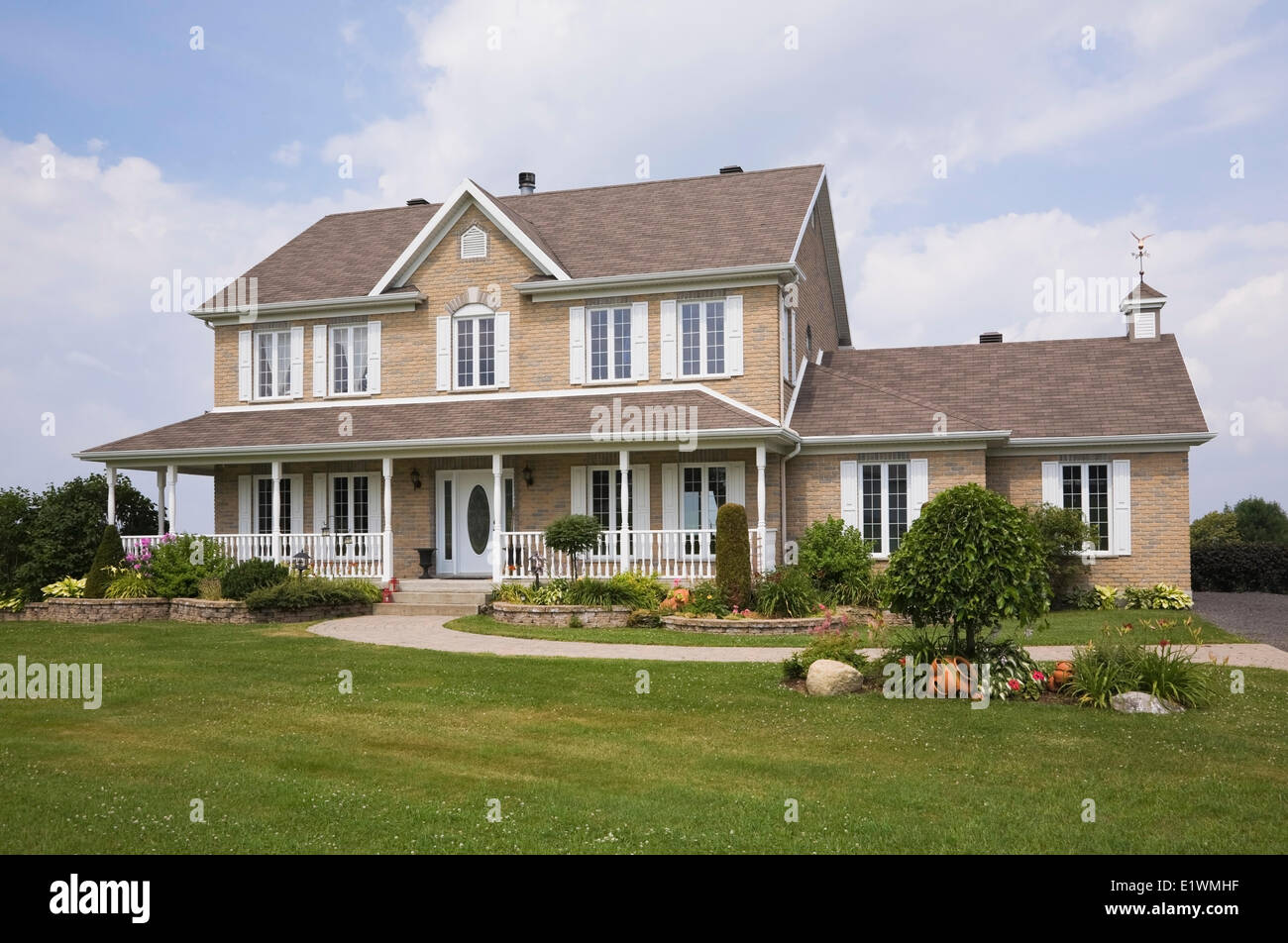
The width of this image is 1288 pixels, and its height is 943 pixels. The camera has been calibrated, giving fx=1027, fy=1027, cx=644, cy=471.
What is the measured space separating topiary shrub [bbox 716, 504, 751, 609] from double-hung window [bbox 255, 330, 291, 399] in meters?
12.9

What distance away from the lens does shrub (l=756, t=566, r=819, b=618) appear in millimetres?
17906

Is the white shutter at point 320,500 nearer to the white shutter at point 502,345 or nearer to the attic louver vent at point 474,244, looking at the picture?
the white shutter at point 502,345

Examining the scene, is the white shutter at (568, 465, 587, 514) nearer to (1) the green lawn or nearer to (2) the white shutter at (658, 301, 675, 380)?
(2) the white shutter at (658, 301, 675, 380)

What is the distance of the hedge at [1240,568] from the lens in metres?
27.6

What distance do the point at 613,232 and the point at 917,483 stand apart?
9.50 metres

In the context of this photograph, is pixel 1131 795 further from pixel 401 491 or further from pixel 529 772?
pixel 401 491

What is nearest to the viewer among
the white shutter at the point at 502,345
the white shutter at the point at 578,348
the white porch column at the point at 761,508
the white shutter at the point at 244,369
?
the white porch column at the point at 761,508

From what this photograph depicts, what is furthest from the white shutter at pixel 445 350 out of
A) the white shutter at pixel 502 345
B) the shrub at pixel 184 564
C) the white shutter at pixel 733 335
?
the white shutter at pixel 733 335

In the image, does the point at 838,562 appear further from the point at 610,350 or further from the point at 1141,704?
the point at 1141,704

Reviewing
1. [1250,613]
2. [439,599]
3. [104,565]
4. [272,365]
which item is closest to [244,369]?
[272,365]

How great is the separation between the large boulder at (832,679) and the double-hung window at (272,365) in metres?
18.2
